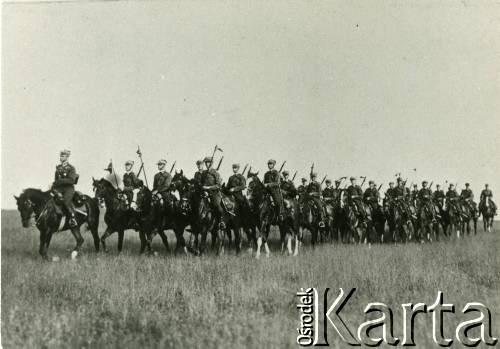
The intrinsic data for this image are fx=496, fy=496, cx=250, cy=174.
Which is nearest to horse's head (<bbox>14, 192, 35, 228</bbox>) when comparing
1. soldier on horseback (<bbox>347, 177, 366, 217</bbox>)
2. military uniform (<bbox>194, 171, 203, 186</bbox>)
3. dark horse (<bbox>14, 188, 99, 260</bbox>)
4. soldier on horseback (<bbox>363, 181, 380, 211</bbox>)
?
dark horse (<bbox>14, 188, 99, 260</bbox>)

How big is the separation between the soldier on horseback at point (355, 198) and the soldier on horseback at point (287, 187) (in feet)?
12.4

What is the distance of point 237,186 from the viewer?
1367 cm

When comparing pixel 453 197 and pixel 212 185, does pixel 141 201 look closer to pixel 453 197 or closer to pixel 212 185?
pixel 212 185

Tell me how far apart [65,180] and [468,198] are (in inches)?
756

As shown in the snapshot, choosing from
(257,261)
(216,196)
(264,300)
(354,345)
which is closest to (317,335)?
(354,345)

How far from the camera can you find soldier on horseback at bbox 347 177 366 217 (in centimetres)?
1766

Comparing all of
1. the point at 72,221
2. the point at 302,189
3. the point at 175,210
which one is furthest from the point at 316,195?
the point at 72,221

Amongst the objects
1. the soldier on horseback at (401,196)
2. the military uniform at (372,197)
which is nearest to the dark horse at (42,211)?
the military uniform at (372,197)

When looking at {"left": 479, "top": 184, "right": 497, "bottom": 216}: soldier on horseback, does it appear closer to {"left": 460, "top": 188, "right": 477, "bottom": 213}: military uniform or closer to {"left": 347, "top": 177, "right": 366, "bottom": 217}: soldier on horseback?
{"left": 460, "top": 188, "right": 477, "bottom": 213}: military uniform

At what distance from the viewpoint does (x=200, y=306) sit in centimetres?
770

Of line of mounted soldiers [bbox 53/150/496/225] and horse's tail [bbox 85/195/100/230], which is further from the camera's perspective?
horse's tail [bbox 85/195/100/230]

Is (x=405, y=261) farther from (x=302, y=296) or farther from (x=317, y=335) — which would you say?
(x=317, y=335)

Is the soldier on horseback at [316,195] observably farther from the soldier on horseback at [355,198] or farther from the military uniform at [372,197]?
the military uniform at [372,197]

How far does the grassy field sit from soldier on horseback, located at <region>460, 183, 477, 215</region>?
1220 cm
